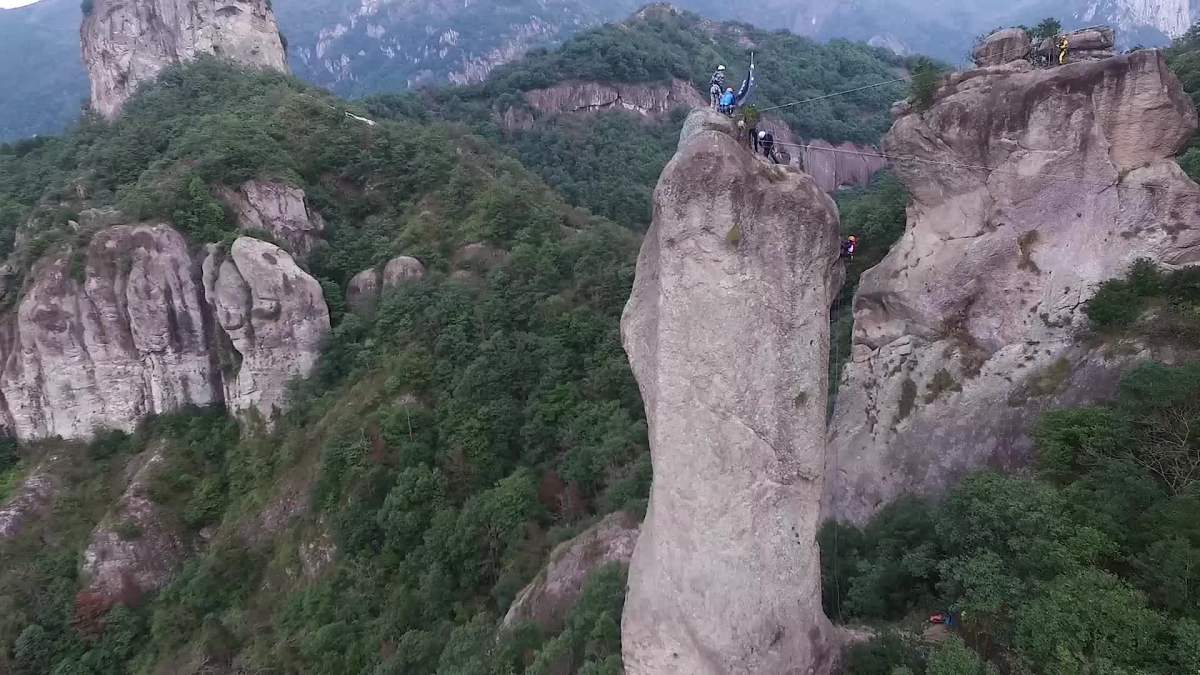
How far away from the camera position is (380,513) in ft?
72.2

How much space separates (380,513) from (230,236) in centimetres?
1611

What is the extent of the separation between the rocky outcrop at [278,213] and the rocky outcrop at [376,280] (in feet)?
13.4

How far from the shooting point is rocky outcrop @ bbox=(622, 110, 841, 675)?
357 inches

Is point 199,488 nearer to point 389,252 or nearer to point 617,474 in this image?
point 389,252

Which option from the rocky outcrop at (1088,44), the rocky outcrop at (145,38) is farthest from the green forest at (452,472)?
the rocky outcrop at (145,38)

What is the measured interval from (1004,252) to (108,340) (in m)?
34.3

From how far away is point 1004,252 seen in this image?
15164mm

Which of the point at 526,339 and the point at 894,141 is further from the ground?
the point at 894,141

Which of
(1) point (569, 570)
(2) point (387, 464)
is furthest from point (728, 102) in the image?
(2) point (387, 464)

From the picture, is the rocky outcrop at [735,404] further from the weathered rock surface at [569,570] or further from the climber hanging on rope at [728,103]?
the weathered rock surface at [569,570]

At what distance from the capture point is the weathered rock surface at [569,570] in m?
→ 16.5

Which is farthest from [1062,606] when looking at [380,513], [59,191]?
[59,191]

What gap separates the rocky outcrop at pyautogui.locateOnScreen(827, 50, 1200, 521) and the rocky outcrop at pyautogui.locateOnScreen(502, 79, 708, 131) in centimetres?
6788

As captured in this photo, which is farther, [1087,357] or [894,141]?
[894,141]
